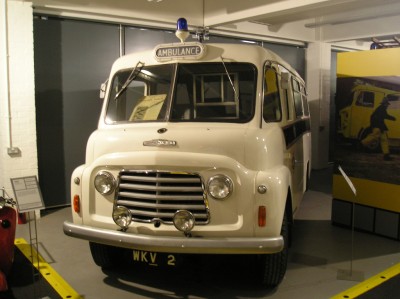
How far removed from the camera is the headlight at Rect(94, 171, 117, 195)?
11.5 feet

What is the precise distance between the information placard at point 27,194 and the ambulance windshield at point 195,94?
1007 millimetres

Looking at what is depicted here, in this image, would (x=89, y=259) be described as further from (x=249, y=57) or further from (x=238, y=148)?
(x=249, y=57)

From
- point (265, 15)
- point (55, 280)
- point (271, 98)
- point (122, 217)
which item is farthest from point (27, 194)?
point (265, 15)

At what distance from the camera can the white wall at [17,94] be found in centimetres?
586

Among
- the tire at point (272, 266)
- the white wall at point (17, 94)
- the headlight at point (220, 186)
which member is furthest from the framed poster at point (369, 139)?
the white wall at point (17, 94)

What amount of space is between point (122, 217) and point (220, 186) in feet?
2.97

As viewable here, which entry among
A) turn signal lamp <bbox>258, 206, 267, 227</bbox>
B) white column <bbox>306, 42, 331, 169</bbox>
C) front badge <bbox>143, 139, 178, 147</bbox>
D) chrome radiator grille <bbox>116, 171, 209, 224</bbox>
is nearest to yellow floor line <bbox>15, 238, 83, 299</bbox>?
chrome radiator grille <bbox>116, 171, 209, 224</bbox>

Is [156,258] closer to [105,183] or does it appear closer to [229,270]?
[105,183]

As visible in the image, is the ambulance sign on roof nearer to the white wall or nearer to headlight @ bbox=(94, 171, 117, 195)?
headlight @ bbox=(94, 171, 117, 195)

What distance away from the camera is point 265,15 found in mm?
7445

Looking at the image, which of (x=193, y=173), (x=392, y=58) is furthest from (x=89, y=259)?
(x=392, y=58)

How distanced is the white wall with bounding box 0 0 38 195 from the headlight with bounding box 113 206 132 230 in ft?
10.9

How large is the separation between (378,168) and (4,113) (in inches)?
209

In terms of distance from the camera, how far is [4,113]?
5938 millimetres
